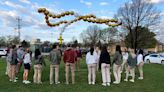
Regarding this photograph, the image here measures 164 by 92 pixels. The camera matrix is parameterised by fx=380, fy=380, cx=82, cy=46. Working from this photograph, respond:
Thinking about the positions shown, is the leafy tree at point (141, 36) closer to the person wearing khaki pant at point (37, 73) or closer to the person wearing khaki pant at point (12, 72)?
the person wearing khaki pant at point (12, 72)

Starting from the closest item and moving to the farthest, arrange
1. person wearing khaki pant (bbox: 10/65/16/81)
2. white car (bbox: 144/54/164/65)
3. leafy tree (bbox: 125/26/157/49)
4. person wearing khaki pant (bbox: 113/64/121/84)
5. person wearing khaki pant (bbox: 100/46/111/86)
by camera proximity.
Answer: person wearing khaki pant (bbox: 100/46/111/86)
person wearing khaki pant (bbox: 113/64/121/84)
person wearing khaki pant (bbox: 10/65/16/81)
white car (bbox: 144/54/164/65)
leafy tree (bbox: 125/26/157/49)

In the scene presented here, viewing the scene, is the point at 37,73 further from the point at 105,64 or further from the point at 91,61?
the point at 105,64

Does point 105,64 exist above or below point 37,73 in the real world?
above

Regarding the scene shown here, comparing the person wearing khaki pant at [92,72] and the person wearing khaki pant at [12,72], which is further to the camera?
the person wearing khaki pant at [12,72]

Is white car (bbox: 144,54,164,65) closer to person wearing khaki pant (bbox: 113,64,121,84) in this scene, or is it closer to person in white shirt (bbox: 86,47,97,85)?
person wearing khaki pant (bbox: 113,64,121,84)

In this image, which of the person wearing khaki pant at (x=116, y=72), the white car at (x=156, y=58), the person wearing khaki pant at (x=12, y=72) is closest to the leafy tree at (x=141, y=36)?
the white car at (x=156, y=58)

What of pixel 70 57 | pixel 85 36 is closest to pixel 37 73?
pixel 70 57

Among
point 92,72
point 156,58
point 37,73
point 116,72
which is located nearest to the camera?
point 92,72

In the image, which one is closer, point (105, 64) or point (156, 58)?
point (105, 64)

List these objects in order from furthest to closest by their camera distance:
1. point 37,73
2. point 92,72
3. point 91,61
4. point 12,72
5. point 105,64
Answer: point 12,72 < point 37,73 < point 92,72 < point 91,61 < point 105,64

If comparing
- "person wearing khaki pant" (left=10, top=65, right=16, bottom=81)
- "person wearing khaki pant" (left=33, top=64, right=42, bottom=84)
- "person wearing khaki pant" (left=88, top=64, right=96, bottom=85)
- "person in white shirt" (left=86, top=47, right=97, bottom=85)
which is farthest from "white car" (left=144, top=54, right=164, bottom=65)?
"person wearing khaki pant" (left=33, top=64, right=42, bottom=84)

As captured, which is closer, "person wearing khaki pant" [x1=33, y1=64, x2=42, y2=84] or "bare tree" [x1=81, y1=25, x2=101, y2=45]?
"person wearing khaki pant" [x1=33, y1=64, x2=42, y2=84]

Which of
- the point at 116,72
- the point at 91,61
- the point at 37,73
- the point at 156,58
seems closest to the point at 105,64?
the point at 91,61

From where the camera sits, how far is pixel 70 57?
17844 millimetres
